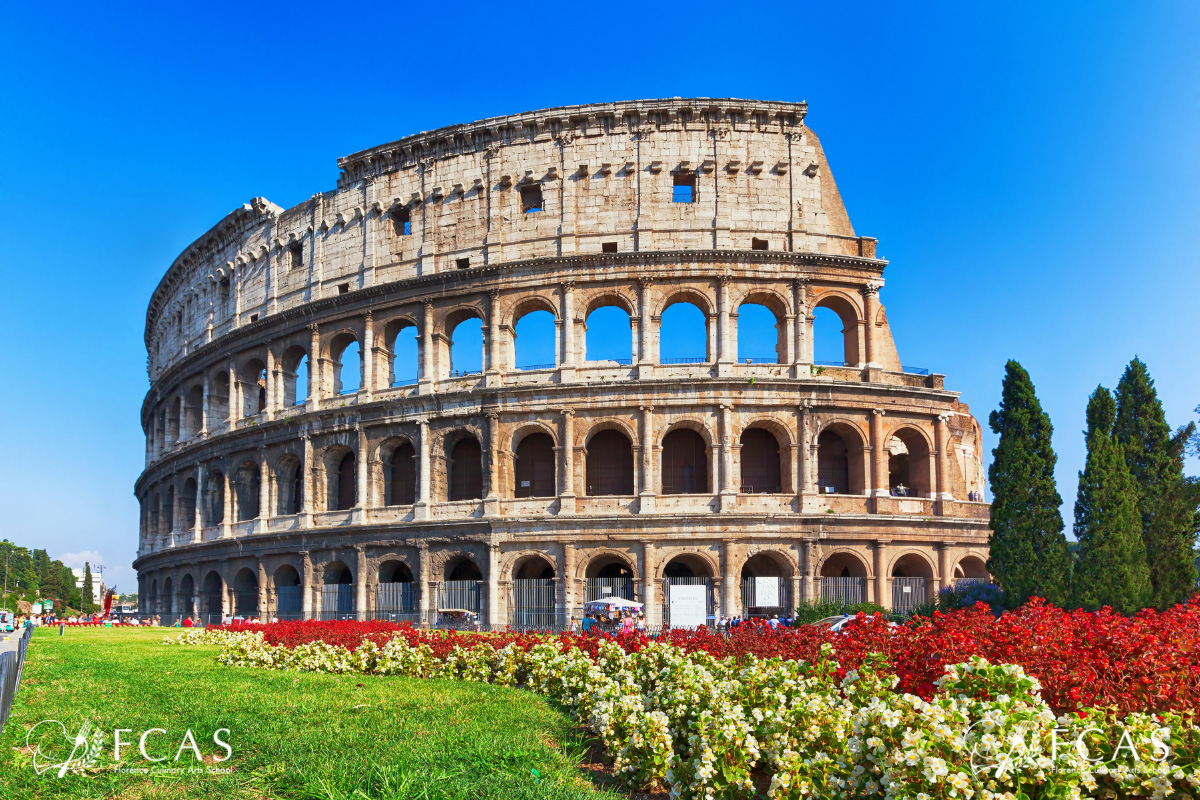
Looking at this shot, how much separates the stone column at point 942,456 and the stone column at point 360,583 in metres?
20.5

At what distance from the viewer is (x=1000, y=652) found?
757 cm

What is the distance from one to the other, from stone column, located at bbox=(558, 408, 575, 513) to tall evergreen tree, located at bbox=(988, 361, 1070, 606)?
43.0 ft

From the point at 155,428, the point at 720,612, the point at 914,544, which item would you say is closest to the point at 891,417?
the point at 914,544

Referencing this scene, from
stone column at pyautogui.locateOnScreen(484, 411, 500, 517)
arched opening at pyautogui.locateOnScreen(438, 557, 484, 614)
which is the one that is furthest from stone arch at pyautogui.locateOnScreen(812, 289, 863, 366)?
arched opening at pyautogui.locateOnScreen(438, 557, 484, 614)

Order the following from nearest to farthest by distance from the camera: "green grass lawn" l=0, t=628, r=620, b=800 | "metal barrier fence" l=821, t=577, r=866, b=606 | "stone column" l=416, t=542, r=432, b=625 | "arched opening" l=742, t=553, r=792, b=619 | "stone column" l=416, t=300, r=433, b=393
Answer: "green grass lawn" l=0, t=628, r=620, b=800
"arched opening" l=742, t=553, r=792, b=619
"metal barrier fence" l=821, t=577, r=866, b=606
"stone column" l=416, t=542, r=432, b=625
"stone column" l=416, t=300, r=433, b=393

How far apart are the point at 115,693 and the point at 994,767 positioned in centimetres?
1131

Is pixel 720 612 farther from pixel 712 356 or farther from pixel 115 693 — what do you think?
pixel 115 693

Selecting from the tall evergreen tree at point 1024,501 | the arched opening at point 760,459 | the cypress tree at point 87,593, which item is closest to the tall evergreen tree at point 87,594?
the cypress tree at point 87,593

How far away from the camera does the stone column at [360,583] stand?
102 ft

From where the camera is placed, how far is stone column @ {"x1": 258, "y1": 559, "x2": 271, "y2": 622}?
110 ft

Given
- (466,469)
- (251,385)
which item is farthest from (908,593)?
(251,385)

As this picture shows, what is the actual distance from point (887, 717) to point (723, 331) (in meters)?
24.9

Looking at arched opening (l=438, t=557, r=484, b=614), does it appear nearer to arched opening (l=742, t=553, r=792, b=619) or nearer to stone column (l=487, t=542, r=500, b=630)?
stone column (l=487, t=542, r=500, b=630)

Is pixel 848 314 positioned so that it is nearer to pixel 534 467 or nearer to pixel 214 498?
pixel 534 467
